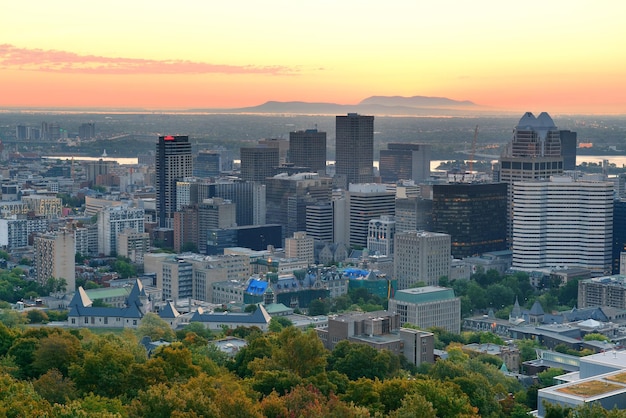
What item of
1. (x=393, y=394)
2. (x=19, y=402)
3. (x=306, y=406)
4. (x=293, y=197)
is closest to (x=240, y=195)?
(x=293, y=197)

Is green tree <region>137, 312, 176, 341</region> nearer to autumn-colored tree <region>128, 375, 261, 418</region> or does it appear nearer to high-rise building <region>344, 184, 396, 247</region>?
autumn-colored tree <region>128, 375, 261, 418</region>

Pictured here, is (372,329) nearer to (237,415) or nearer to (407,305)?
(407,305)

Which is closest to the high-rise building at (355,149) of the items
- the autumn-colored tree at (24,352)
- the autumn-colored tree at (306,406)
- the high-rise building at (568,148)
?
the high-rise building at (568,148)

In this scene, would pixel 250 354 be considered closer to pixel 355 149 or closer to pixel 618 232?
pixel 618 232

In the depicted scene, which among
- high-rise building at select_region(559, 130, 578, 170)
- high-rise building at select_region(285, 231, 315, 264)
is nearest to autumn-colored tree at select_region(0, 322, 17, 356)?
high-rise building at select_region(285, 231, 315, 264)

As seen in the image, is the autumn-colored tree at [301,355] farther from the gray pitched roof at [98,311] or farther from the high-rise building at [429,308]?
the gray pitched roof at [98,311]

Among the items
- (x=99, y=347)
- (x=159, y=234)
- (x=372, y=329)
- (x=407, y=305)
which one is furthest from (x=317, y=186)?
(x=99, y=347)
